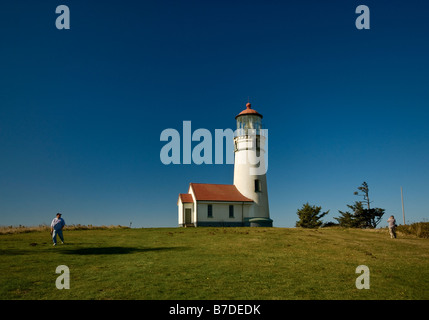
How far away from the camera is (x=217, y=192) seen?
39.9m

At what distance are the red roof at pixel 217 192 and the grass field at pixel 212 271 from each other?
19.3 meters

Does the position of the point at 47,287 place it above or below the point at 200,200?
below

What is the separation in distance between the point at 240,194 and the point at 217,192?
3143 mm

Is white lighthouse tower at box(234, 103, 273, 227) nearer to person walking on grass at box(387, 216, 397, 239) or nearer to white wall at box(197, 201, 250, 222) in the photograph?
white wall at box(197, 201, 250, 222)

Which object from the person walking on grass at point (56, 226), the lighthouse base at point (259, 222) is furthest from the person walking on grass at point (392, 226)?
the person walking on grass at point (56, 226)

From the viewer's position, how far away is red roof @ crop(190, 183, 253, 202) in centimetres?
3834

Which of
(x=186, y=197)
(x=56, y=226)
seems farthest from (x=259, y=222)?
(x=56, y=226)

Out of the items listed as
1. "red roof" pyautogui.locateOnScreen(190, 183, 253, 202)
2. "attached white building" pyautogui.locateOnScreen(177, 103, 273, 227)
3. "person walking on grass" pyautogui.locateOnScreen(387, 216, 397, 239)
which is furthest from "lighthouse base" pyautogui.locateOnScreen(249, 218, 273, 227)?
"person walking on grass" pyautogui.locateOnScreen(387, 216, 397, 239)

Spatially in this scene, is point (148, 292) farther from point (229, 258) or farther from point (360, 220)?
point (360, 220)

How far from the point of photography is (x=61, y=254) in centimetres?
1591

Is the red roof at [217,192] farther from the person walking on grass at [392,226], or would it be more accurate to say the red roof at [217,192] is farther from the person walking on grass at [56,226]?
the person walking on grass at [56,226]

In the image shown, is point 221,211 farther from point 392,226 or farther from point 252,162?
point 392,226
